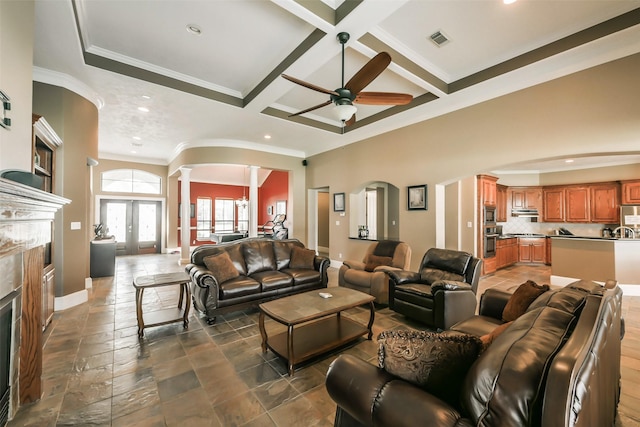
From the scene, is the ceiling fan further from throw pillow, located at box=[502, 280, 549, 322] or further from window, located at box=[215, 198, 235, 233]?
window, located at box=[215, 198, 235, 233]

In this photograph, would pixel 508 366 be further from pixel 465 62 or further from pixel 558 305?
pixel 465 62

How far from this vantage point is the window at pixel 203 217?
36.3 ft

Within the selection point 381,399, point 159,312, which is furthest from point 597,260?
point 159,312

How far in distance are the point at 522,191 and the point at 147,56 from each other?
9.46 meters

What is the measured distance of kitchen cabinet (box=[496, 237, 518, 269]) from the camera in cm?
668

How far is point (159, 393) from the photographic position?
2.07 m

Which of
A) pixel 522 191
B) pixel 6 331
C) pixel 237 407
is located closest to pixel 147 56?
pixel 6 331

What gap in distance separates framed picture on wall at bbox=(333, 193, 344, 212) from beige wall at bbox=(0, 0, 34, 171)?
5.54m

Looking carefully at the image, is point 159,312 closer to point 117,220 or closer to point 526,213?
point 117,220

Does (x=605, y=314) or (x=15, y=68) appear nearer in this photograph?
(x=605, y=314)

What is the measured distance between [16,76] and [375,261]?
4433mm

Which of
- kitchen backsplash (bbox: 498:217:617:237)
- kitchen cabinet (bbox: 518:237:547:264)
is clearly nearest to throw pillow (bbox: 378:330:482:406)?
kitchen cabinet (bbox: 518:237:547:264)

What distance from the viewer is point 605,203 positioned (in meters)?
6.81

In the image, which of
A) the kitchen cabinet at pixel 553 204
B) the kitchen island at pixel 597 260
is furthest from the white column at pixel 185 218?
the kitchen cabinet at pixel 553 204
